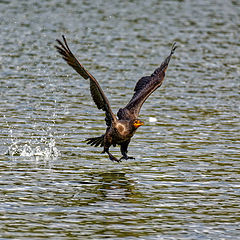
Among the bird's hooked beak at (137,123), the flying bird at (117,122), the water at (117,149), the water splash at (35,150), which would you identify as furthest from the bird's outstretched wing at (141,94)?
the water splash at (35,150)

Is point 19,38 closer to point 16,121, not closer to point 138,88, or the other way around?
point 16,121

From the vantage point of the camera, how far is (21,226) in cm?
956

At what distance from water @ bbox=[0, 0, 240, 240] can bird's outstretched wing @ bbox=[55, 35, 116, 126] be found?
1.16m

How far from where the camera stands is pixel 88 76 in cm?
1205

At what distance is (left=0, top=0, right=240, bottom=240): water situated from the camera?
1010 centimetres

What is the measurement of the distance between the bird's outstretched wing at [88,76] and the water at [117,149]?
1.16m

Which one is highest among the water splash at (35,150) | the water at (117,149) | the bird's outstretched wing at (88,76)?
the bird's outstretched wing at (88,76)

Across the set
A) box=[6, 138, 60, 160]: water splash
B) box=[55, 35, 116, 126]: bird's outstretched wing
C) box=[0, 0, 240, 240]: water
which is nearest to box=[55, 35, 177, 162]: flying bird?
box=[55, 35, 116, 126]: bird's outstretched wing

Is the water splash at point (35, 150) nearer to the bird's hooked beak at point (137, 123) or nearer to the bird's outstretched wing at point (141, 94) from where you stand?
the bird's outstretched wing at point (141, 94)

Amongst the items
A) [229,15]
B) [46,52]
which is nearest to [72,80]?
[46,52]

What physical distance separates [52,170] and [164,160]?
217cm

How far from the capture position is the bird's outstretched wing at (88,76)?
11805 mm

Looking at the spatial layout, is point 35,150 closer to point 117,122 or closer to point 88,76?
point 117,122

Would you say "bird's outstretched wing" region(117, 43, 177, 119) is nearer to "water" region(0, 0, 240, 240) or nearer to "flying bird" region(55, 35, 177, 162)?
"flying bird" region(55, 35, 177, 162)
